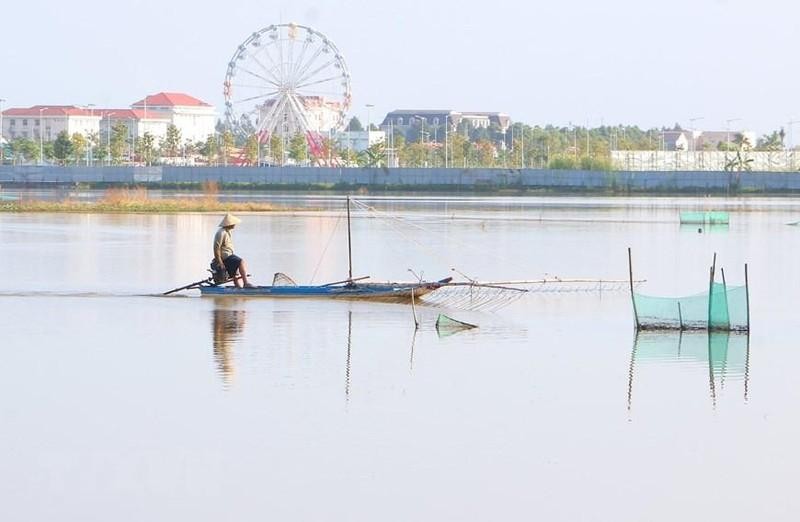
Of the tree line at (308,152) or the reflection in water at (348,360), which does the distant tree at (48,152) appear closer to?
the tree line at (308,152)

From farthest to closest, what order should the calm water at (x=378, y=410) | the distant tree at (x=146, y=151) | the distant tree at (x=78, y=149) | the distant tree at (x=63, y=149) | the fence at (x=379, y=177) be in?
the distant tree at (x=146, y=151)
the distant tree at (x=78, y=149)
the distant tree at (x=63, y=149)
the fence at (x=379, y=177)
the calm water at (x=378, y=410)

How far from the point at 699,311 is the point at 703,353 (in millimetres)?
1678

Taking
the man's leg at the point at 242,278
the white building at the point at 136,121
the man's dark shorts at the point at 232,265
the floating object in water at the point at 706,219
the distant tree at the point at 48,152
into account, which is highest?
the white building at the point at 136,121

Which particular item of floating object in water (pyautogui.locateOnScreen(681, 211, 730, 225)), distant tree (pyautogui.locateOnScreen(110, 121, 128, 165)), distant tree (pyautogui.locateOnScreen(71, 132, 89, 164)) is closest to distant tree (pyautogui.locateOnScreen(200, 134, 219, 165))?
distant tree (pyautogui.locateOnScreen(110, 121, 128, 165))

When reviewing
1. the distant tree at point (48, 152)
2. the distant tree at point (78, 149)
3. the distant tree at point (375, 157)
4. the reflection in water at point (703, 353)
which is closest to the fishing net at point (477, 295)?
the reflection in water at point (703, 353)

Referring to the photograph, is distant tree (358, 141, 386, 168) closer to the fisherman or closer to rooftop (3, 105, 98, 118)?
rooftop (3, 105, 98, 118)

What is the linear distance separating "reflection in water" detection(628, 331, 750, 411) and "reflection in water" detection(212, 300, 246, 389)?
174 inches

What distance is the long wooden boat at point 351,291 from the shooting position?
2453cm

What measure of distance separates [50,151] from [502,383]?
132588 mm

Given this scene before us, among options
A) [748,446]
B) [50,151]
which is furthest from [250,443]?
[50,151]

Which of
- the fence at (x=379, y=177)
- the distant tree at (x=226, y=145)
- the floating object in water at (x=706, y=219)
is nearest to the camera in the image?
the floating object in water at (x=706, y=219)

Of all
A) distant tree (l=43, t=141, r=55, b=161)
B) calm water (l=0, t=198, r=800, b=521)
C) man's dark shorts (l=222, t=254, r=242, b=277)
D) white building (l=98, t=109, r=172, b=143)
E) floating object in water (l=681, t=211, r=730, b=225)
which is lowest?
floating object in water (l=681, t=211, r=730, b=225)

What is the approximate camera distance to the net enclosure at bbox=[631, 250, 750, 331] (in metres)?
21.0

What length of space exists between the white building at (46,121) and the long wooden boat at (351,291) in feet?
515
